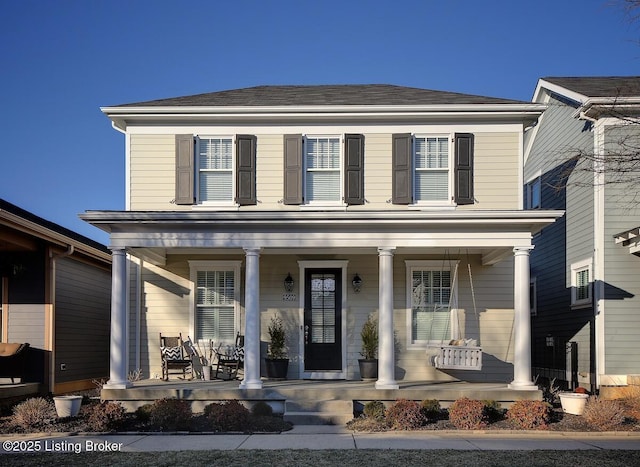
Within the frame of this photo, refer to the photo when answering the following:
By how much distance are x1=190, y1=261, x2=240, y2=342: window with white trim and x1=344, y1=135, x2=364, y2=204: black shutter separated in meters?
2.74

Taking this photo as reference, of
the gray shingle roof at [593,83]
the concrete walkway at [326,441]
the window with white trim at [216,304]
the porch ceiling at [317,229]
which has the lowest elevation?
the concrete walkway at [326,441]

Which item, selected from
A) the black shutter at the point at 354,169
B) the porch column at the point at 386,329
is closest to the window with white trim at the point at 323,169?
the black shutter at the point at 354,169

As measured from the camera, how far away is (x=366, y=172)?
1355 centimetres

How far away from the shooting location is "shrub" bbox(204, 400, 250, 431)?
34.5ft

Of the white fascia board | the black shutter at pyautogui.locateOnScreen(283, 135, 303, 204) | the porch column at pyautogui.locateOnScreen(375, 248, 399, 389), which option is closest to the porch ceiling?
the porch column at pyautogui.locateOnScreen(375, 248, 399, 389)

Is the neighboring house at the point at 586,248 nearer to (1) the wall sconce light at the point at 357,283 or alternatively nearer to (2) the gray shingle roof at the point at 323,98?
(2) the gray shingle roof at the point at 323,98

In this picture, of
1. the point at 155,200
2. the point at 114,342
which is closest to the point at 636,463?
the point at 114,342

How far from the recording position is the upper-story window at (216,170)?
13.4m

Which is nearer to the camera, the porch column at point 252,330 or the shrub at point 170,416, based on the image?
the shrub at point 170,416

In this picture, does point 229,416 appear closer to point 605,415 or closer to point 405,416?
point 405,416

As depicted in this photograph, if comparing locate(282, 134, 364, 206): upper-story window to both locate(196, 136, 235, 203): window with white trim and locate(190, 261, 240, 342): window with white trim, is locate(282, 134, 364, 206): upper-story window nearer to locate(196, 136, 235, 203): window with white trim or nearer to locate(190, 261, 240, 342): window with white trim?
locate(196, 136, 235, 203): window with white trim

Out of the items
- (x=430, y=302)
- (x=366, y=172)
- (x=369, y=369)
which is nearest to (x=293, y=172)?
(x=366, y=172)

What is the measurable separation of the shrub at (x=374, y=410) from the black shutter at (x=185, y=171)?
518 centimetres

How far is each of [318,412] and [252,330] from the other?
1.80m
